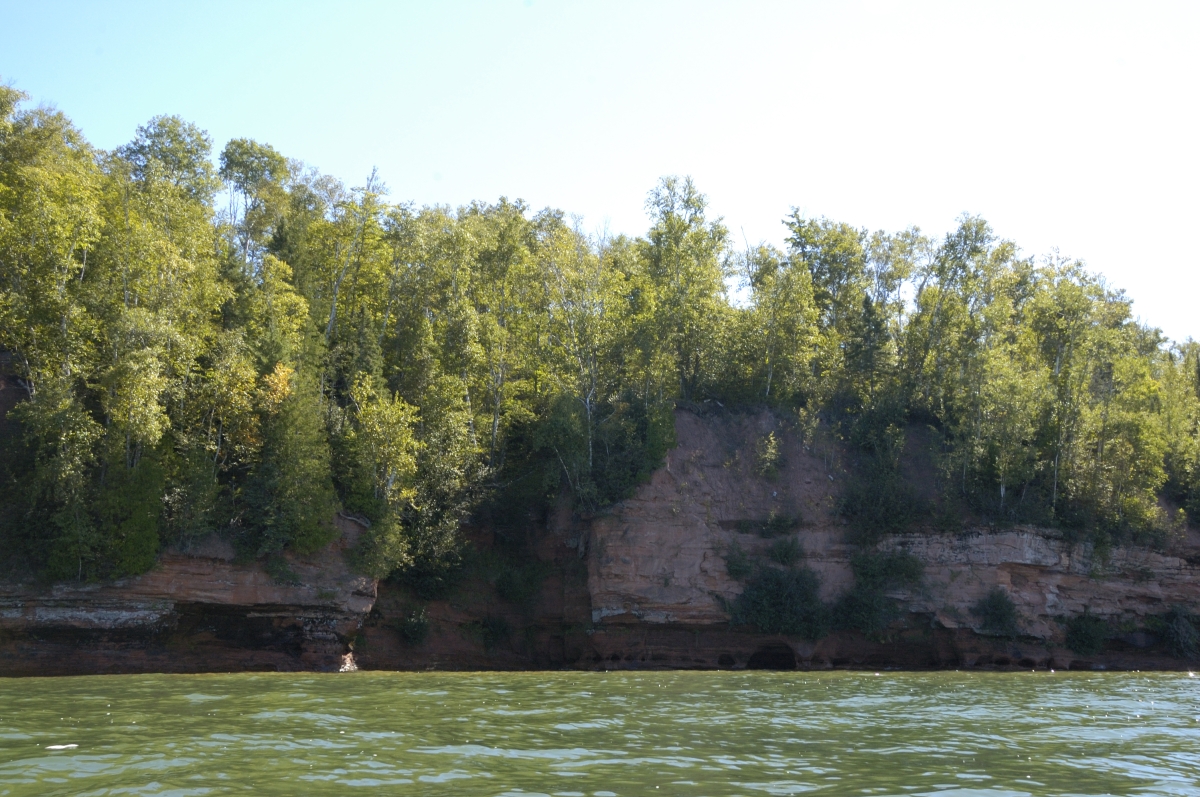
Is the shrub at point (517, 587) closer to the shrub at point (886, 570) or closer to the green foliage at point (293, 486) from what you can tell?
the green foliage at point (293, 486)

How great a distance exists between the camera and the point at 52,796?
1101cm

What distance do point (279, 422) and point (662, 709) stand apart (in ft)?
72.4

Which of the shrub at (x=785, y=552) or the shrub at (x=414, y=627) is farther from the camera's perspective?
the shrub at (x=785, y=552)

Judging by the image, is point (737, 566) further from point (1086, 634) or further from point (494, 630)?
point (1086, 634)

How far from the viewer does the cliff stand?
39656mm

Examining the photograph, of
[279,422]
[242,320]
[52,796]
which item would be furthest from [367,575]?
[52,796]

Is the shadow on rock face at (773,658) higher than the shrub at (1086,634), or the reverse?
the shrub at (1086,634)

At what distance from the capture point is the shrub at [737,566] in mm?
40562

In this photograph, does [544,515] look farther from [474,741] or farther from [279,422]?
[474,741]

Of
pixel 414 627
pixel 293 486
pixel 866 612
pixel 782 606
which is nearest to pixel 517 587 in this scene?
pixel 414 627

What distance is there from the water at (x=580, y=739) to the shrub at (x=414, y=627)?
1214cm

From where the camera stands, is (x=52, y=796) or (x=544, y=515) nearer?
(x=52, y=796)

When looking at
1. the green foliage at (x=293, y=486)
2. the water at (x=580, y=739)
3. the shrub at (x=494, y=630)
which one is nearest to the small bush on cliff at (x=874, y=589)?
the water at (x=580, y=739)

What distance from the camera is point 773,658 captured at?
41719 mm
